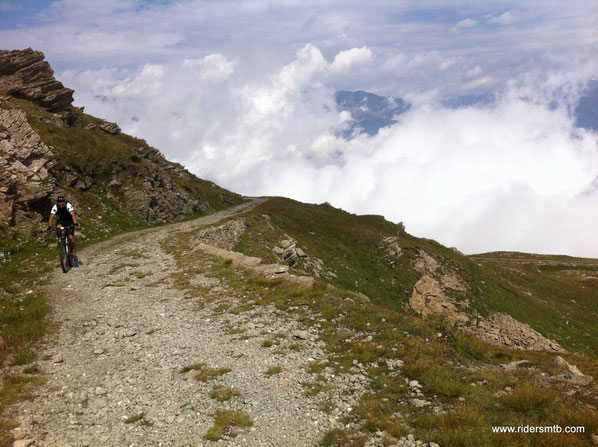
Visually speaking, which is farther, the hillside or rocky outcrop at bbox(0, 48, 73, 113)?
rocky outcrop at bbox(0, 48, 73, 113)

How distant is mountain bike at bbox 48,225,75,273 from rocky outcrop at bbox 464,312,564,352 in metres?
50.6

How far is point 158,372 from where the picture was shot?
11.0 m

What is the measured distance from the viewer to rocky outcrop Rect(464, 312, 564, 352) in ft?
157

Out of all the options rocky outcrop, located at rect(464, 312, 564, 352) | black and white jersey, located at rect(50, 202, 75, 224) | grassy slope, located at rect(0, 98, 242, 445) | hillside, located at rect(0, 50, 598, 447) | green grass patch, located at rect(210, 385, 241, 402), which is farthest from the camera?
rocky outcrop, located at rect(464, 312, 564, 352)

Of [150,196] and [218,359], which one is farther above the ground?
[150,196]

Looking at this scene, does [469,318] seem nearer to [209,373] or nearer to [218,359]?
[218,359]

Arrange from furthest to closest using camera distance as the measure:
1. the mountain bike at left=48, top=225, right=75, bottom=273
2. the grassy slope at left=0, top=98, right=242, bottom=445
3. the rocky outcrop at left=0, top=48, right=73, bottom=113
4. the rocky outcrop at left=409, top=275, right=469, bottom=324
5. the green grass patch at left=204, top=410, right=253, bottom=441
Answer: the rocky outcrop at left=0, top=48, right=73, bottom=113 < the rocky outcrop at left=409, top=275, right=469, bottom=324 < the mountain bike at left=48, top=225, right=75, bottom=273 < the grassy slope at left=0, top=98, right=242, bottom=445 < the green grass patch at left=204, top=410, right=253, bottom=441

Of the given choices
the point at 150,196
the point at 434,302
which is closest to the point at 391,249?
the point at 434,302

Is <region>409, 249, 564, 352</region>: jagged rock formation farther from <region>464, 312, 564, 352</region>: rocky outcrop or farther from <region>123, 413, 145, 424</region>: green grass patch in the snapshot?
<region>123, 413, 145, 424</region>: green grass patch

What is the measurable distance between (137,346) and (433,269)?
59.6 meters

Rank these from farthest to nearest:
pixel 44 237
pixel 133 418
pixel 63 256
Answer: pixel 44 237 → pixel 63 256 → pixel 133 418

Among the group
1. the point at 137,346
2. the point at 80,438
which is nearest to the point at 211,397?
the point at 80,438

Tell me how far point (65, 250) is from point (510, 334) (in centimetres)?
6092

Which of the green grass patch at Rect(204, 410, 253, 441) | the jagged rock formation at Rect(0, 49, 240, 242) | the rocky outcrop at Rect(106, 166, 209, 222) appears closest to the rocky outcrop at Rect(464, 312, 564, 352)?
the green grass patch at Rect(204, 410, 253, 441)
